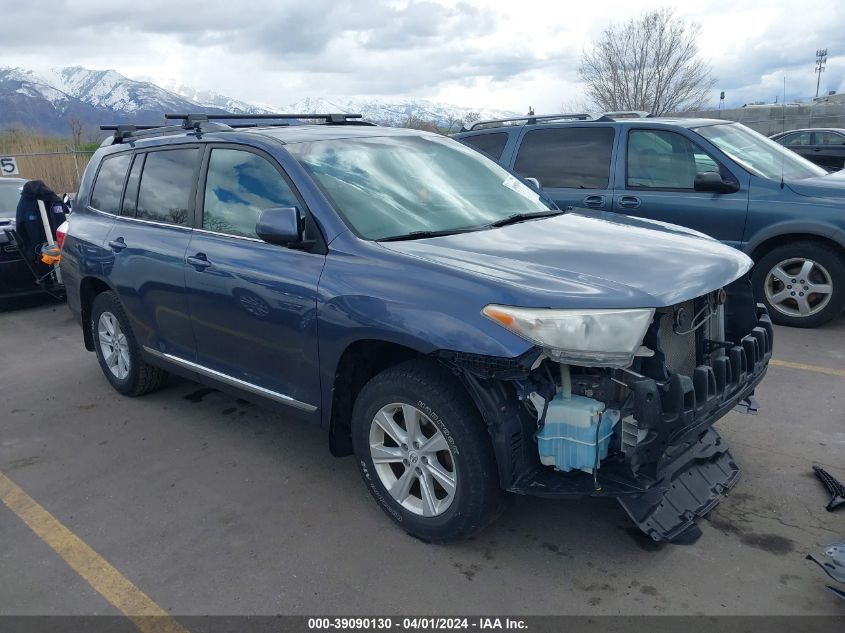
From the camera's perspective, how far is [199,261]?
13.2 feet

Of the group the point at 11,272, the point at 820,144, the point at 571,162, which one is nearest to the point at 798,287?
the point at 571,162

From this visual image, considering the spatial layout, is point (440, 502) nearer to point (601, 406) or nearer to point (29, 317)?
point (601, 406)

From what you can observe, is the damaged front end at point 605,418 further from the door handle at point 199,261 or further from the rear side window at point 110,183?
the rear side window at point 110,183

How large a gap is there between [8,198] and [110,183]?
17.7 ft

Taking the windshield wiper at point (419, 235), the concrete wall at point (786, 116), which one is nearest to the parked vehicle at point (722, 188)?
the windshield wiper at point (419, 235)

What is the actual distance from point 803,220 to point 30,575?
608 centimetres

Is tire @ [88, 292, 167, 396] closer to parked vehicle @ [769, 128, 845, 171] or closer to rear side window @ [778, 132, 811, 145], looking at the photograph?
parked vehicle @ [769, 128, 845, 171]

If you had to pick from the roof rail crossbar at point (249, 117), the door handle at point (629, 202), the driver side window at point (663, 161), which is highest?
the roof rail crossbar at point (249, 117)

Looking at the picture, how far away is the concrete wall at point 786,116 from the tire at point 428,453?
29.5 meters

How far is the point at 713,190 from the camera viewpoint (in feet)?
20.6

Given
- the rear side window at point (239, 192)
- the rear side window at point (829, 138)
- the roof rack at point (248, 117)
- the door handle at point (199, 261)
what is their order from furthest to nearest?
the rear side window at point (829, 138) < the roof rack at point (248, 117) < the door handle at point (199, 261) < the rear side window at point (239, 192)

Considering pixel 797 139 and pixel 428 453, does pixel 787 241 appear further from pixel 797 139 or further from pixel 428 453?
pixel 797 139

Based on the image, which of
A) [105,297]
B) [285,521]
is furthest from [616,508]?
[105,297]

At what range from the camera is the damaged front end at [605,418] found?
2693 millimetres
